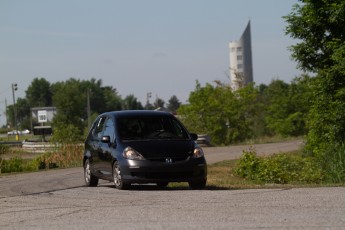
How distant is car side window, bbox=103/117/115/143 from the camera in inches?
614

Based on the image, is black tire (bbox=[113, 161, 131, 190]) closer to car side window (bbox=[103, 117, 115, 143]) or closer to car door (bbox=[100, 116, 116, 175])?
car door (bbox=[100, 116, 116, 175])

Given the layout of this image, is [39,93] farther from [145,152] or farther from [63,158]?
[145,152]

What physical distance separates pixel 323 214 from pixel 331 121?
18.2m

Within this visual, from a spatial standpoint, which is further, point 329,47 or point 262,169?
point 329,47

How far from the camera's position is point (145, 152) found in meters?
14.5

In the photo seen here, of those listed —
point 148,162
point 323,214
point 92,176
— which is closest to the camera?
point 323,214

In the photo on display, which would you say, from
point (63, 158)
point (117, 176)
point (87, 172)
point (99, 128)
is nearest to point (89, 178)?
point (87, 172)

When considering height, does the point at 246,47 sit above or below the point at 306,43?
above

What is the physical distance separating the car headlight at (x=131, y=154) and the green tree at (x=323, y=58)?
44.1 ft

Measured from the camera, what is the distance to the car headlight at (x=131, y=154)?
14.5 metres

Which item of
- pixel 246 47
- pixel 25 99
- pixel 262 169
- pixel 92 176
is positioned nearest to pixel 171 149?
pixel 92 176

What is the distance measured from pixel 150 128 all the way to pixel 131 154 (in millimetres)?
1267

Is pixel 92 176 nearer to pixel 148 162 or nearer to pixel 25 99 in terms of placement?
pixel 148 162

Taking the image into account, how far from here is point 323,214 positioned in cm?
967
